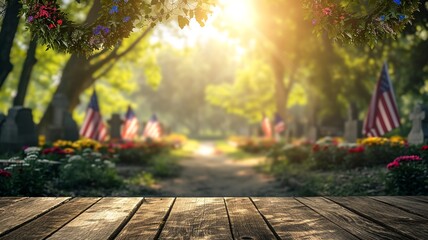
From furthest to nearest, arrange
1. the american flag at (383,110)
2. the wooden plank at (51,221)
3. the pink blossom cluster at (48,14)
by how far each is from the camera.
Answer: the american flag at (383,110) < the pink blossom cluster at (48,14) < the wooden plank at (51,221)

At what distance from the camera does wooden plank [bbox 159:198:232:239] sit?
2.86m

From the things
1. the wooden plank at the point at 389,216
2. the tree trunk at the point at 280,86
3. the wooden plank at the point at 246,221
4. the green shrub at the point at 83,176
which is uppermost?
the tree trunk at the point at 280,86

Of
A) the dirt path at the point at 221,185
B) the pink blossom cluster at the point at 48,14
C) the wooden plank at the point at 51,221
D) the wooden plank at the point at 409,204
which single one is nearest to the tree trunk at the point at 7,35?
the dirt path at the point at 221,185

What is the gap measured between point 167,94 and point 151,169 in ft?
204

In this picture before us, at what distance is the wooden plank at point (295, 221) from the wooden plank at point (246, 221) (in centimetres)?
6

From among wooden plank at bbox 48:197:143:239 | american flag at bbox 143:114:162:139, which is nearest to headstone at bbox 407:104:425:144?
wooden plank at bbox 48:197:143:239

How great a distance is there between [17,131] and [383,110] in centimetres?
999

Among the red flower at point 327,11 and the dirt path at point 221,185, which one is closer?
the red flower at point 327,11

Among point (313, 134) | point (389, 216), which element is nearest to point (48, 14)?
point (389, 216)

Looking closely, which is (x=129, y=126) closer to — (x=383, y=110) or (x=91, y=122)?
(x=91, y=122)

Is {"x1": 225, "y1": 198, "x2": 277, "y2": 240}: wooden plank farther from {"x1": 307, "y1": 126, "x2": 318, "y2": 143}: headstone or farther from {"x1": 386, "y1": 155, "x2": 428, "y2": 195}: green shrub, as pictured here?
{"x1": 307, "y1": 126, "x2": 318, "y2": 143}: headstone

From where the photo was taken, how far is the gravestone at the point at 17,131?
11477mm

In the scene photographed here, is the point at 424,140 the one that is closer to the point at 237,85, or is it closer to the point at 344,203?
the point at 344,203

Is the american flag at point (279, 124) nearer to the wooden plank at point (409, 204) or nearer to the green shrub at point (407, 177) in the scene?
the green shrub at point (407, 177)
